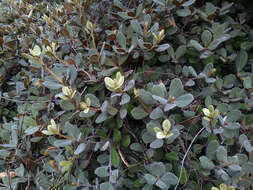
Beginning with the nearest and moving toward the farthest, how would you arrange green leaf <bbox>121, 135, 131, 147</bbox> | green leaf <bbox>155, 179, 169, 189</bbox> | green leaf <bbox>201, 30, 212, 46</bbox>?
green leaf <bbox>155, 179, 169, 189</bbox> < green leaf <bbox>121, 135, 131, 147</bbox> < green leaf <bbox>201, 30, 212, 46</bbox>

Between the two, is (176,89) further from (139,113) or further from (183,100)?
(139,113)

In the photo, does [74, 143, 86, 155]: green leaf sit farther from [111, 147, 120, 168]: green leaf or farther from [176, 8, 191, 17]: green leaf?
[176, 8, 191, 17]: green leaf

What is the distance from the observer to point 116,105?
0.94m

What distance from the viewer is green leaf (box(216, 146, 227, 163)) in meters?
0.80

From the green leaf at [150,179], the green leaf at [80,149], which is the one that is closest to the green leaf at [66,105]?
the green leaf at [80,149]

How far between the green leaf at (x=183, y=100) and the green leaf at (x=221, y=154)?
20 cm

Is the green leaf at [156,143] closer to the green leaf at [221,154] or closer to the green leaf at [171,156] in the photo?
the green leaf at [171,156]

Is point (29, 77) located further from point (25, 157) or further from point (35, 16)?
point (35, 16)

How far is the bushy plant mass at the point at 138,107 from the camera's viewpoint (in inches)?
33.7

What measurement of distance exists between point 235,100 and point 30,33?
143 cm

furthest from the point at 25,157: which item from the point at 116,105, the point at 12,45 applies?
the point at 12,45

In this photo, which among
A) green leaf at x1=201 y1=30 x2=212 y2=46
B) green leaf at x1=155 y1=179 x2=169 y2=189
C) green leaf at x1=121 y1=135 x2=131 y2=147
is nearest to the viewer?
green leaf at x1=155 y1=179 x2=169 y2=189

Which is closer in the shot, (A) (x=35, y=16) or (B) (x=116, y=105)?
(B) (x=116, y=105)

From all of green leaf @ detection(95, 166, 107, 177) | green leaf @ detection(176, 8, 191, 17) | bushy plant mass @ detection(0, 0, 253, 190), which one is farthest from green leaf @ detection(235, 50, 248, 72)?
green leaf @ detection(95, 166, 107, 177)
